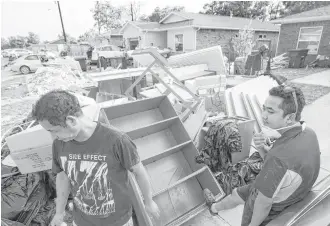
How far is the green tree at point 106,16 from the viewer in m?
36.5

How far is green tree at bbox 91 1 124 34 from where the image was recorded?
3650cm

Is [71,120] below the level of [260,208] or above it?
above

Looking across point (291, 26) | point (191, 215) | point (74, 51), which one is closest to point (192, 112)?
point (191, 215)

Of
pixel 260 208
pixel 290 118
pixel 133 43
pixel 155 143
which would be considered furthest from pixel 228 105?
pixel 133 43

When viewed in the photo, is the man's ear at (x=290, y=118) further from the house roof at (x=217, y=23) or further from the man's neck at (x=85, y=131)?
the house roof at (x=217, y=23)

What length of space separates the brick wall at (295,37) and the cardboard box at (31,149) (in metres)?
13.9

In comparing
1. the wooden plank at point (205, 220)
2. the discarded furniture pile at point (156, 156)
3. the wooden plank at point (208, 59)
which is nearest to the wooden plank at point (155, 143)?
the discarded furniture pile at point (156, 156)

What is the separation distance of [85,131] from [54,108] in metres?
0.24

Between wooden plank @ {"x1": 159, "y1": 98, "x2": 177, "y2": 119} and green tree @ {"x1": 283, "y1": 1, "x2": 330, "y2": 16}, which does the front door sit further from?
green tree @ {"x1": 283, "y1": 1, "x2": 330, "y2": 16}

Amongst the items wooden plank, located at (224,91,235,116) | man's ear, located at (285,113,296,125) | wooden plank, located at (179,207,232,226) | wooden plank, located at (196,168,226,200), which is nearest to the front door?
wooden plank, located at (224,91,235,116)

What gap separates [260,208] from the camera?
4.10ft

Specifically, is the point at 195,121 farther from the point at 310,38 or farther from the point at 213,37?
the point at 213,37

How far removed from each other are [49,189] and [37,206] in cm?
25

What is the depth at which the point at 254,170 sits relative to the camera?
7.77 ft
